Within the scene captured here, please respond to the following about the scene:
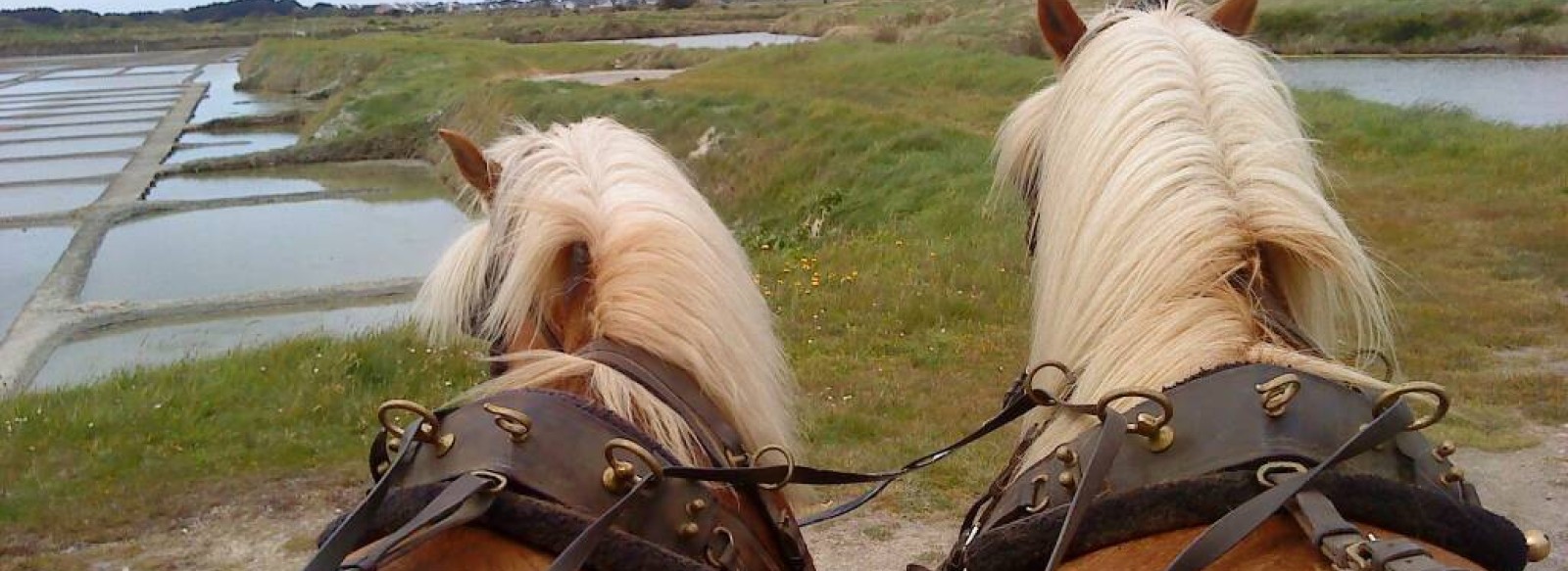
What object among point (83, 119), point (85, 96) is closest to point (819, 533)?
point (83, 119)

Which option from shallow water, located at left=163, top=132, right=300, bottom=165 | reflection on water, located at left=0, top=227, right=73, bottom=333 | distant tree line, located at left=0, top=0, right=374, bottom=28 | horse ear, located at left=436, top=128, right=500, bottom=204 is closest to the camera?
horse ear, located at left=436, top=128, right=500, bottom=204

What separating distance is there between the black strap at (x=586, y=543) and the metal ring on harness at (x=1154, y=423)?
656 millimetres

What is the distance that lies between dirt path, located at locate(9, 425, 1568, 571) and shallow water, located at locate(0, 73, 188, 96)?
168 feet

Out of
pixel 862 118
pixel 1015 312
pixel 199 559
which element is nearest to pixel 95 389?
pixel 199 559

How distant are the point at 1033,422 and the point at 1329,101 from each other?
14.8 meters

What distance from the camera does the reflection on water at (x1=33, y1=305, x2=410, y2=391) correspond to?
998 centimetres

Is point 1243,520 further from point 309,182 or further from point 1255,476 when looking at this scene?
point 309,182

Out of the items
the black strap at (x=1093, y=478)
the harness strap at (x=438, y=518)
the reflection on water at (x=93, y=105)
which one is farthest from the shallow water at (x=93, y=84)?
the black strap at (x=1093, y=478)

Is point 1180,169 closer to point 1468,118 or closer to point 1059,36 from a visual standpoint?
point 1059,36

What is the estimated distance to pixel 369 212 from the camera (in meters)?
18.8

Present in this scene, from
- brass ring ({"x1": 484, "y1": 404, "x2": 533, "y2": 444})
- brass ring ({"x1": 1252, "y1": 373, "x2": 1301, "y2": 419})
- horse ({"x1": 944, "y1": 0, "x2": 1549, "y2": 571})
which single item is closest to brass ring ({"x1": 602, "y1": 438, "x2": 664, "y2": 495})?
brass ring ({"x1": 484, "y1": 404, "x2": 533, "y2": 444})

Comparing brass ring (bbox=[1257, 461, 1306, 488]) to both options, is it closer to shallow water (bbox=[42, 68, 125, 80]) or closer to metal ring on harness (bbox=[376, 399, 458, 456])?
metal ring on harness (bbox=[376, 399, 458, 456])

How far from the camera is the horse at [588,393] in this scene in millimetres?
1523

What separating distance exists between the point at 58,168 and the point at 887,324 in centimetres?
2535
